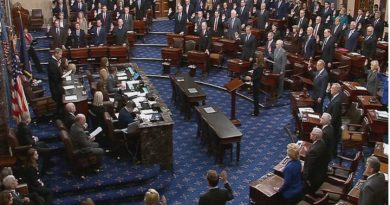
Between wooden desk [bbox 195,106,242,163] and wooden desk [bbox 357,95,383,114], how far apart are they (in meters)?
2.78

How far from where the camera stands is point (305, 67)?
1444 cm

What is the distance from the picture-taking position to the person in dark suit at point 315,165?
855 centimetres

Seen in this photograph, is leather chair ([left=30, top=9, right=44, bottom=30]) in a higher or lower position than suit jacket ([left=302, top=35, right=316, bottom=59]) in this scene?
higher

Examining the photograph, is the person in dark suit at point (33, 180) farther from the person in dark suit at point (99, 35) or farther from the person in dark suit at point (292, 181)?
the person in dark suit at point (99, 35)

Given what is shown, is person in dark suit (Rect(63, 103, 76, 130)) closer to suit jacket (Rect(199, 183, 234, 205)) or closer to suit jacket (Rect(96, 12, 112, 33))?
suit jacket (Rect(199, 183, 234, 205))

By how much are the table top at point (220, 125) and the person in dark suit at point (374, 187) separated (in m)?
3.59

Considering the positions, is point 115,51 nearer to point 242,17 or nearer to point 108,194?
point 242,17

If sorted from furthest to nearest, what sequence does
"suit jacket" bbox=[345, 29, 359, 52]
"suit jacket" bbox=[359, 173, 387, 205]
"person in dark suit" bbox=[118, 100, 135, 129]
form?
"suit jacket" bbox=[345, 29, 359, 52] < "person in dark suit" bbox=[118, 100, 135, 129] < "suit jacket" bbox=[359, 173, 387, 205]

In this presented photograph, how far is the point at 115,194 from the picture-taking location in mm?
9688

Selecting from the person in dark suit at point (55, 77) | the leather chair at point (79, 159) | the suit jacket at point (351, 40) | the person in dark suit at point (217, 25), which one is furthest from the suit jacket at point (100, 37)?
the leather chair at point (79, 159)

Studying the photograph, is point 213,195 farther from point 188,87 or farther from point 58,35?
point 58,35

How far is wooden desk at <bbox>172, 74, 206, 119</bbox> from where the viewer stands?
42.5 ft

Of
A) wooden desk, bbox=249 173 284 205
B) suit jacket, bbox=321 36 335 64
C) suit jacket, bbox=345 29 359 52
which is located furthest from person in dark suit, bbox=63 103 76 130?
suit jacket, bbox=345 29 359 52

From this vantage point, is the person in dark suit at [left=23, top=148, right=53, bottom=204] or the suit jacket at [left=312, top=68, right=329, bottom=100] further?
the suit jacket at [left=312, top=68, right=329, bottom=100]
